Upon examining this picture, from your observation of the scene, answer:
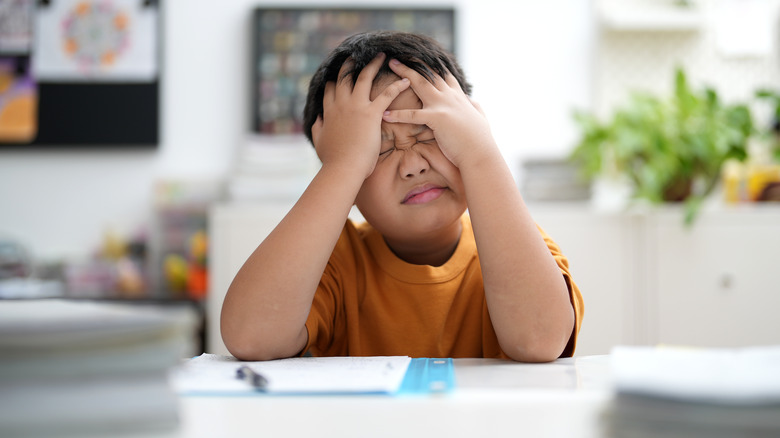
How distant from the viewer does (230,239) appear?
1913 millimetres

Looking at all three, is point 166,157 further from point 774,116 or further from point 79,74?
point 774,116

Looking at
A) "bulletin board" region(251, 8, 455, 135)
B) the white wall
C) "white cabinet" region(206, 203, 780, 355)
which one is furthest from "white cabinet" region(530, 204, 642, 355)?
"bulletin board" region(251, 8, 455, 135)

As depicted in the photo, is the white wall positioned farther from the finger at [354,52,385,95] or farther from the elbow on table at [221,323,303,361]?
the elbow on table at [221,323,303,361]

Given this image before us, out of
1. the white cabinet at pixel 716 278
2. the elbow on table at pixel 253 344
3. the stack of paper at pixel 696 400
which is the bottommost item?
the white cabinet at pixel 716 278

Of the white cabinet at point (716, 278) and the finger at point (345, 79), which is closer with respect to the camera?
the finger at point (345, 79)

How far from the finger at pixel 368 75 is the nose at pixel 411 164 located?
0.09 meters

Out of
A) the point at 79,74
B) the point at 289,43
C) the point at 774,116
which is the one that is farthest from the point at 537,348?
the point at 79,74

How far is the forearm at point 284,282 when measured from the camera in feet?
2.31

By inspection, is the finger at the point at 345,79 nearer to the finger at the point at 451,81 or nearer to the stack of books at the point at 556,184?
the finger at the point at 451,81

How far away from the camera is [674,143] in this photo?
1.81 metres

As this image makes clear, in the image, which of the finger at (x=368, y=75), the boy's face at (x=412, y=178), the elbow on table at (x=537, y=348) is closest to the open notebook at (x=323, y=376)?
the elbow on table at (x=537, y=348)

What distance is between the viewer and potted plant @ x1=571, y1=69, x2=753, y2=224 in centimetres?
179

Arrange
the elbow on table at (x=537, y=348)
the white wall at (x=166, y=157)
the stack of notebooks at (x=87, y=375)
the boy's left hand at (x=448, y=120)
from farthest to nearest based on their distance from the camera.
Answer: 1. the white wall at (x=166, y=157)
2. the boy's left hand at (x=448, y=120)
3. the elbow on table at (x=537, y=348)
4. the stack of notebooks at (x=87, y=375)

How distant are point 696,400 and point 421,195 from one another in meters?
0.53
